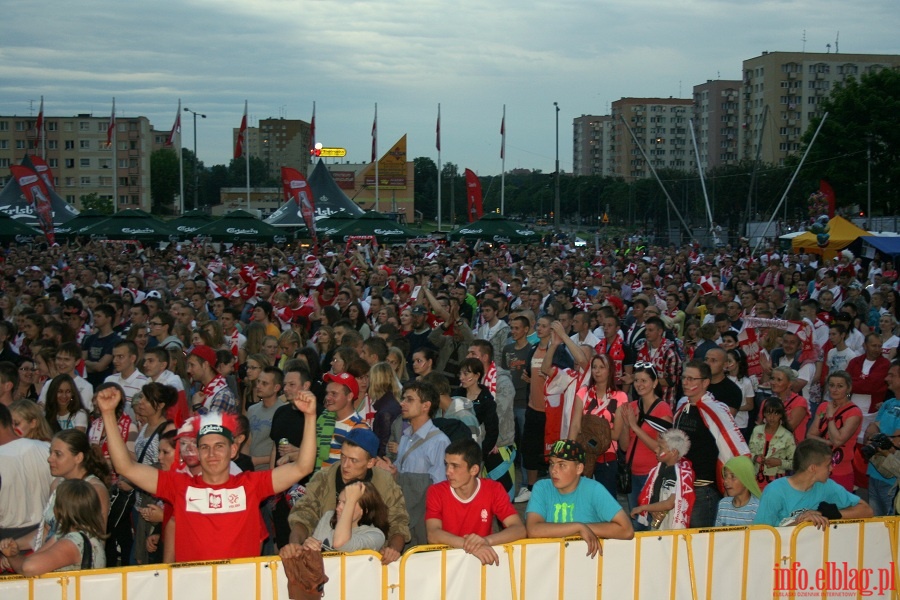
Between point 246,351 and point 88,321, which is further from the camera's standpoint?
point 88,321

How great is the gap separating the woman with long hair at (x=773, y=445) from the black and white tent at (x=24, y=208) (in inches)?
1139

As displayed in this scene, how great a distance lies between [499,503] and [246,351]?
585cm

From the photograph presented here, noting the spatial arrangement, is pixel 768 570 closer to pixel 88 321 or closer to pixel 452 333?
pixel 452 333

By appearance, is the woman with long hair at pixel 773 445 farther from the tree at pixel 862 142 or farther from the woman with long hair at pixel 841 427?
the tree at pixel 862 142

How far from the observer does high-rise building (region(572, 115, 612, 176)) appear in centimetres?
18488

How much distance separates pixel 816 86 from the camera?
119000mm

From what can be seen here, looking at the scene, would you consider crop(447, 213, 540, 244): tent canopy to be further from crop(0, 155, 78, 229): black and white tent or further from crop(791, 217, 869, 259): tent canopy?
crop(0, 155, 78, 229): black and white tent

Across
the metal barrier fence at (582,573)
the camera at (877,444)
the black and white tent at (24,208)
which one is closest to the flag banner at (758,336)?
the camera at (877,444)

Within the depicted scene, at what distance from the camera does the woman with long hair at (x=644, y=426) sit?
6.75m

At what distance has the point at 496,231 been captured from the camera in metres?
29.5

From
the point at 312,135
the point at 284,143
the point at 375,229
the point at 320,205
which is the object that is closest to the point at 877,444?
the point at 375,229

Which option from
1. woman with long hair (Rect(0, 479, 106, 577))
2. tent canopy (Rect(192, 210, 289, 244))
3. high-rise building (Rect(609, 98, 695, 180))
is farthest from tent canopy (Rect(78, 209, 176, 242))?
high-rise building (Rect(609, 98, 695, 180))

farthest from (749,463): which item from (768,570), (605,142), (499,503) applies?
(605,142)

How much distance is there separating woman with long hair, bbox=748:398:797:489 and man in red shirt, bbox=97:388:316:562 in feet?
12.6
